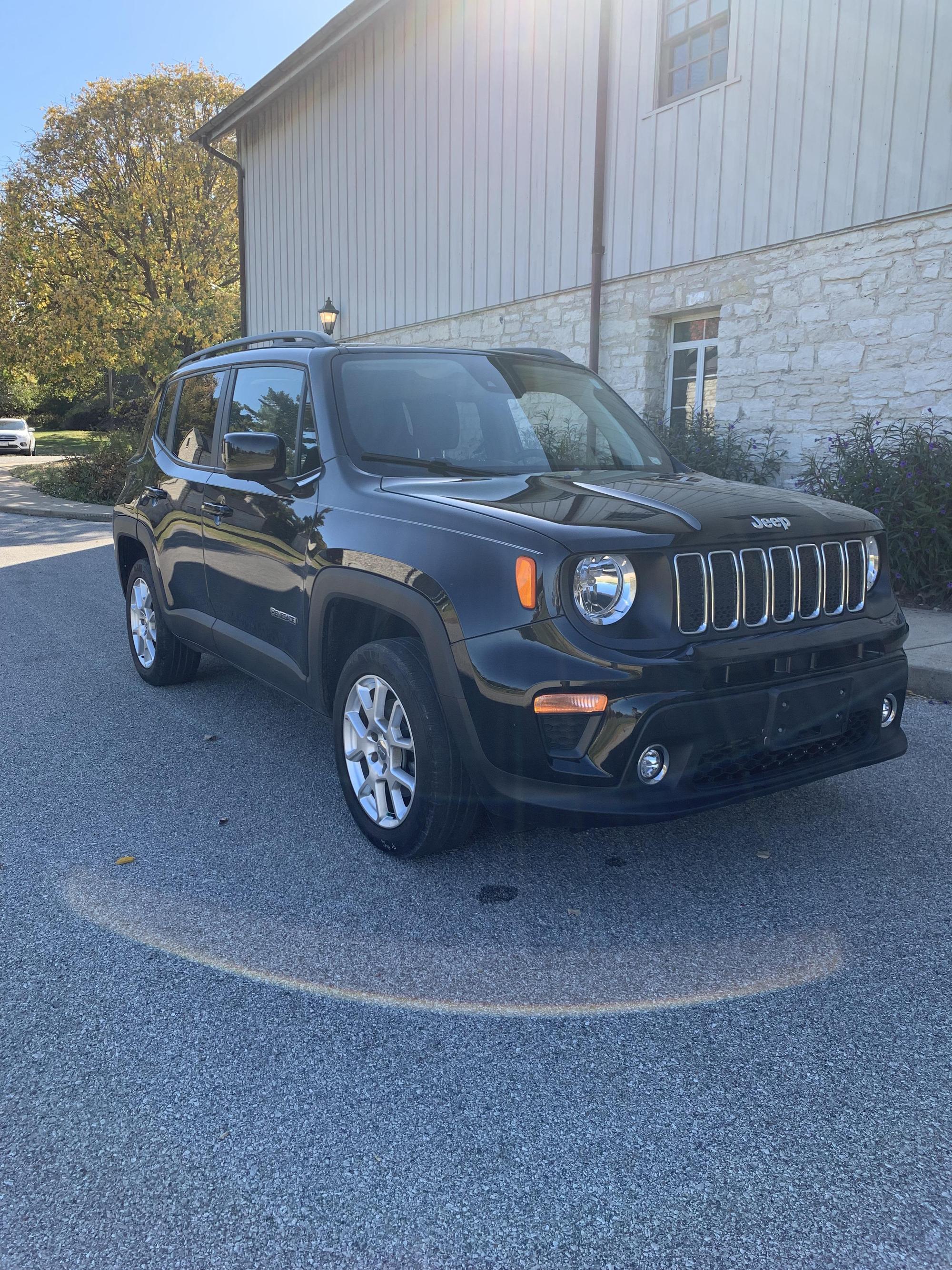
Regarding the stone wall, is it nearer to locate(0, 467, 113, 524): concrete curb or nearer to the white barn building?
the white barn building

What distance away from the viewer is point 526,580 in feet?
9.59

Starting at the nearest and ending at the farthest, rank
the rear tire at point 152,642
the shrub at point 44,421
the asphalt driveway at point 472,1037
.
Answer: the asphalt driveway at point 472,1037 < the rear tire at point 152,642 < the shrub at point 44,421

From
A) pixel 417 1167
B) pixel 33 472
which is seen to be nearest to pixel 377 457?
pixel 417 1167

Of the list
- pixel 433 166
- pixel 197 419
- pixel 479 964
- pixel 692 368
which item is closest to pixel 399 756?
pixel 479 964

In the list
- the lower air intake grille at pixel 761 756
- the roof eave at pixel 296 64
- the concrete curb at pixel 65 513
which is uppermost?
the roof eave at pixel 296 64

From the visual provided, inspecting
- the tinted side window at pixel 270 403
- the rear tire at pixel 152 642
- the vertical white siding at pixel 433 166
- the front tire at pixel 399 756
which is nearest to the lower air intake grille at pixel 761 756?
the front tire at pixel 399 756

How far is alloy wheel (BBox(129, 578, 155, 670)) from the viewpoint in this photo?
584cm

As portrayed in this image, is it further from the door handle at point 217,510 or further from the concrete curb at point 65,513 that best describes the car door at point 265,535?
the concrete curb at point 65,513

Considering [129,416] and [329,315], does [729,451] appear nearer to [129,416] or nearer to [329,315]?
[329,315]

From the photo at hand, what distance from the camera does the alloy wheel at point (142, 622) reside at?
230 inches

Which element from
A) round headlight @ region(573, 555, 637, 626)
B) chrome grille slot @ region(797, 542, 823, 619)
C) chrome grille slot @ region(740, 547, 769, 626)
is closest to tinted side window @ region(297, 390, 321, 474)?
round headlight @ region(573, 555, 637, 626)

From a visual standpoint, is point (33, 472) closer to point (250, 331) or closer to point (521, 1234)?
point (250, 331)

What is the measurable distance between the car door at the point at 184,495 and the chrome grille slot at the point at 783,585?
9.08 feet

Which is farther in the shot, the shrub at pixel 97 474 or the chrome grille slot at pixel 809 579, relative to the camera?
the shrub at pixel 97 474
